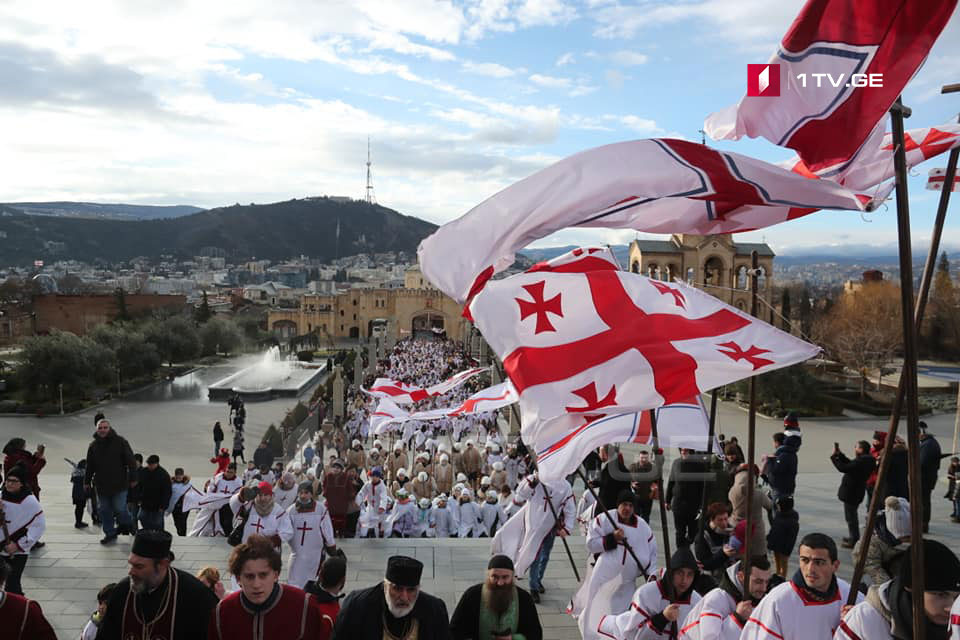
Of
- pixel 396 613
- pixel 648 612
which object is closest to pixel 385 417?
pixel 648 612

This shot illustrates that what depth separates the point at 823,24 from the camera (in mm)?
3107

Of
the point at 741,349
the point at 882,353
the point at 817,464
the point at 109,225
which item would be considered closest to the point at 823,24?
the point at 741,349

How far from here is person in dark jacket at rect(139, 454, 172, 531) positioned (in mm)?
8391

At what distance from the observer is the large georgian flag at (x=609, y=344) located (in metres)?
4.31

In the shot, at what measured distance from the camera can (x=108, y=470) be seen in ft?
26.8

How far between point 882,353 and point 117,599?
114 ft

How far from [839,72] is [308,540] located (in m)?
5.77

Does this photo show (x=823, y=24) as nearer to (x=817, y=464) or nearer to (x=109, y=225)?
(x=817, y=464)

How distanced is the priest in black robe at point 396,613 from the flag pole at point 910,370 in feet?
6.54

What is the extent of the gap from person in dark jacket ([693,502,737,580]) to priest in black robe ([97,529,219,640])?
4.01m

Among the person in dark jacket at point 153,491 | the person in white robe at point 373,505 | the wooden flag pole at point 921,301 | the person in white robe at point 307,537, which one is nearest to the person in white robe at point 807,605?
the wooden flag pole at point 921,301

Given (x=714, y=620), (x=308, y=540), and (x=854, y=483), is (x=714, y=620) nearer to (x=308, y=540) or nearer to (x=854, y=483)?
(x=308, y=540)

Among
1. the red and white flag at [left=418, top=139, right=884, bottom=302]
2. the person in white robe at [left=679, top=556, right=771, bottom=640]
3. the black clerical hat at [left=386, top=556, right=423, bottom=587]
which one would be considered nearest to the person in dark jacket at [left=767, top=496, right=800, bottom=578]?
the person in white robe at [left=679, top=556, right=771, bottom=640]

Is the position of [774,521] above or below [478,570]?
above
